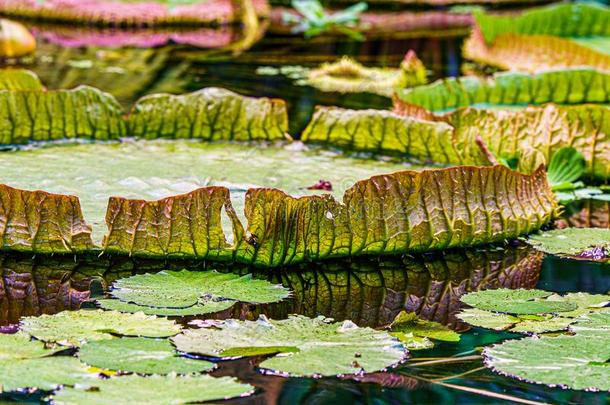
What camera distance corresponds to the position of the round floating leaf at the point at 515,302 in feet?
8.59

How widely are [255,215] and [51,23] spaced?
8485 mm

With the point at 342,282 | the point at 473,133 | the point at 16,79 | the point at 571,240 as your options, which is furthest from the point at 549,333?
the point at 16,79

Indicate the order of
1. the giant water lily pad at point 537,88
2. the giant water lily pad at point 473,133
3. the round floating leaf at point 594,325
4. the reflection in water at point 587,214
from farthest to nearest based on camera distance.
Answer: the giant water lily pad at point 537,88, the giant water lily pad at point 473,133, the reflection in water at point 587,214, the round floating leaf at point 594,325

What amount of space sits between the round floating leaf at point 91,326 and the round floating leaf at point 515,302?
2.45 feet

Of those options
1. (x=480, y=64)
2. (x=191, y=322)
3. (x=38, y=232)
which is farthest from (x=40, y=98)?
(x=480, y=64)

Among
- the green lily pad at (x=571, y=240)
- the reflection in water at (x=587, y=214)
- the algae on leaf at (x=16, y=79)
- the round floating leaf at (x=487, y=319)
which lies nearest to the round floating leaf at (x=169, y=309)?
the round floating leaf at (x=487, y=319)

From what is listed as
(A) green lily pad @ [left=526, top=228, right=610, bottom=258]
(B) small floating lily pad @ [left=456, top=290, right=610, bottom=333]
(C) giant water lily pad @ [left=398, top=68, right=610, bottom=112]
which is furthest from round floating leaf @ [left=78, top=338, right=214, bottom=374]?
(C) giant water lily pad @ [left=398, top=68, right=610, bottom=112]

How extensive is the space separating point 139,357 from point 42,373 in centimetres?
19

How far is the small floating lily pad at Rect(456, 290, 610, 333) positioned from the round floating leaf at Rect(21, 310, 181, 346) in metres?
0.68

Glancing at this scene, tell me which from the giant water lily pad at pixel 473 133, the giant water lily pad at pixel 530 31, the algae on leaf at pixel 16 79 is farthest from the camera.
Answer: the giant water lily pad at pixel 530 31

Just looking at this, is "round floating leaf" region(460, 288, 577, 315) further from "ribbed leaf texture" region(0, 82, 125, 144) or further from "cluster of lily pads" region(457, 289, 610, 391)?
"ribbed leaf texture" region(0, 82, 125, 144)

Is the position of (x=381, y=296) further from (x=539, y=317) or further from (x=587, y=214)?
(x=587, y=214)

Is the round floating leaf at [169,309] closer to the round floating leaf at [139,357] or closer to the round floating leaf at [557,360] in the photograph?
the round floating leaf at [139,357]

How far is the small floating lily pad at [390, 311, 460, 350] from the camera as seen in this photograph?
238cm
